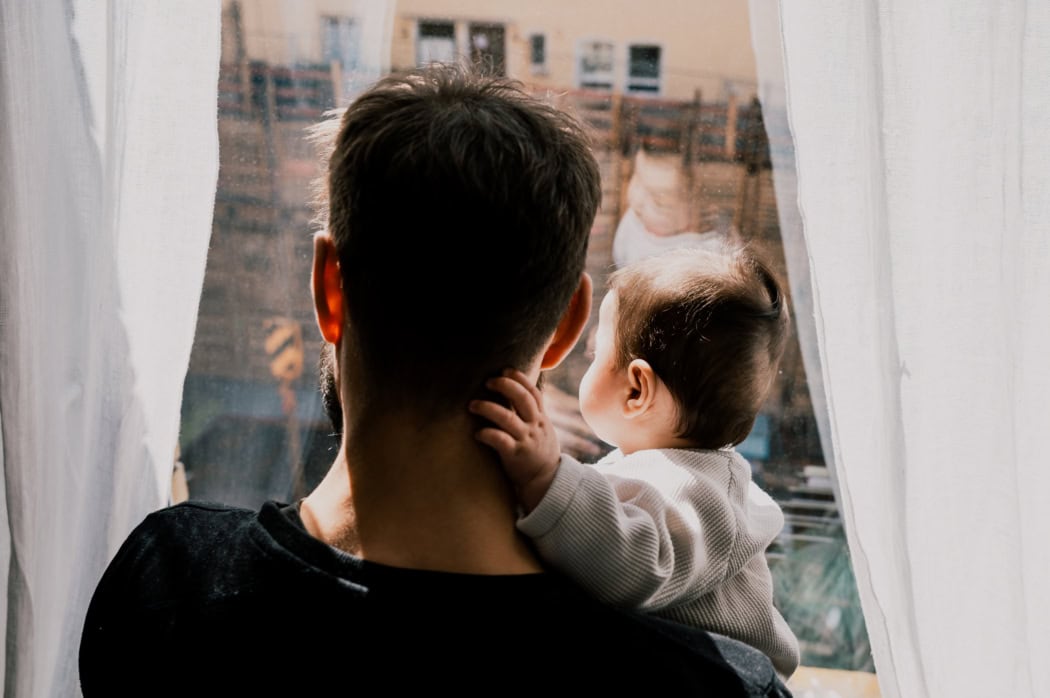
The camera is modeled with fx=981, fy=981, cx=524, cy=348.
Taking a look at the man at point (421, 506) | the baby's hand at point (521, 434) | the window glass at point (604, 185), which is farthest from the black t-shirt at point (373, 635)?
the window glass at point (604, 185)

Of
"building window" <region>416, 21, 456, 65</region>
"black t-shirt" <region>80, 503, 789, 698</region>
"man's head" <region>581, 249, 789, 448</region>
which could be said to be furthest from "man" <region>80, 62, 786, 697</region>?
"building window" <region>416, 21, 456, 65</region>

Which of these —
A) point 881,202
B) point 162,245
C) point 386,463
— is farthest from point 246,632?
point 881,202

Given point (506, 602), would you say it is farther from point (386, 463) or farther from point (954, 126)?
point (954, 126)

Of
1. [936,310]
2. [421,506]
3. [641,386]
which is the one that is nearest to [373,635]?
[421,506]

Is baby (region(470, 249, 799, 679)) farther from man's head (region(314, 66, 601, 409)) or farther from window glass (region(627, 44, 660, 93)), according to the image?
window glass (region(627, 44, 660, 93))

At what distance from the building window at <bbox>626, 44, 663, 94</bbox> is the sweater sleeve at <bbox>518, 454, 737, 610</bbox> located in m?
0.62

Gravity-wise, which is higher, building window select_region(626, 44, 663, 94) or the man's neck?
building window select_region(626, 44, 663, 94)

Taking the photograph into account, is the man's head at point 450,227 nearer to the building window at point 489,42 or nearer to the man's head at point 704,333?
the man's head at point 704,333

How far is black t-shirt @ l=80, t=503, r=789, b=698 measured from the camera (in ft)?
2.43

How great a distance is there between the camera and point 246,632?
0.77m

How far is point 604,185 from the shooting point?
1.53 meters

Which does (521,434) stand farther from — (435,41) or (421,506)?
(435,41)

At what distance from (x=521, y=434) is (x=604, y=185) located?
31.6 inches

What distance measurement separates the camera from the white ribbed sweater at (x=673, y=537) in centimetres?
88
